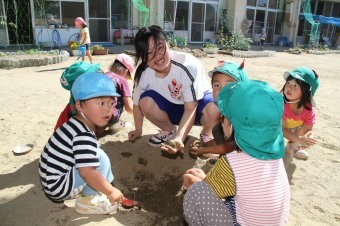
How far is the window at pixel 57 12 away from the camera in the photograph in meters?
11.3

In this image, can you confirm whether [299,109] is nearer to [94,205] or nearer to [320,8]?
[94,205]

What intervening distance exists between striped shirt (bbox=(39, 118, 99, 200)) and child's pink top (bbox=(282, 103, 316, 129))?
196 cm

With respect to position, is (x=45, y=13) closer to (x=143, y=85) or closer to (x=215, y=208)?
(x=143, y=85)

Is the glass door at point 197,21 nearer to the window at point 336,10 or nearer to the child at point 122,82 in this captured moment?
the window at point 336,10

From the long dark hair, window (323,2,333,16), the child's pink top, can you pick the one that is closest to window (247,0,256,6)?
window (323,2,333,16)

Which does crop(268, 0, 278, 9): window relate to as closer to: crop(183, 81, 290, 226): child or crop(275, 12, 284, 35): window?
crop(275, 12, 284, 35): window

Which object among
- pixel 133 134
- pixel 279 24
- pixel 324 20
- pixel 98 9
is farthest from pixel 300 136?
pixel 324 20

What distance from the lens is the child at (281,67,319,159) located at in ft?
8.91

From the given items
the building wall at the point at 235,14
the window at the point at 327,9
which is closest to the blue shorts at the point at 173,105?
the building wall at the point at 235,14

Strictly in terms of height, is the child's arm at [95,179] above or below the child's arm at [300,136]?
above

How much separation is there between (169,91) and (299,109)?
1.26 metres

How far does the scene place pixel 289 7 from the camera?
1858 centimetres

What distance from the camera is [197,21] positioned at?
15.8 m

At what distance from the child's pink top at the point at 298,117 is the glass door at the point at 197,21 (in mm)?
13344
